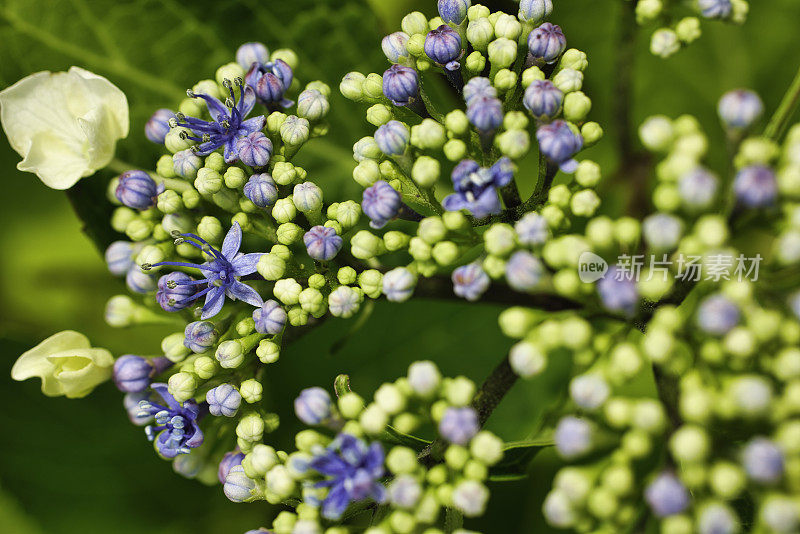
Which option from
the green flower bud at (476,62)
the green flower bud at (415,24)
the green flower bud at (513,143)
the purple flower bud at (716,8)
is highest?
the purple flower bud at (716,8)

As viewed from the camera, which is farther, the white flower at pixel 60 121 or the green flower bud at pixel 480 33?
the white flower at pixel 60 121

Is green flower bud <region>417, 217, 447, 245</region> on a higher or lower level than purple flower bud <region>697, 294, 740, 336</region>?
lower

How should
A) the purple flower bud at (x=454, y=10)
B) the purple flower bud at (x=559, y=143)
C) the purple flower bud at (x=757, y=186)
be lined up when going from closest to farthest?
1. the purple flower bud at (x=757, y=186)
2. the purple flower bud at (x=559, y=143)
3. the purple flower bud at (x=454, y=10)

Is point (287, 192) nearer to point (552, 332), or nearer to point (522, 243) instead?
point (522, 243)

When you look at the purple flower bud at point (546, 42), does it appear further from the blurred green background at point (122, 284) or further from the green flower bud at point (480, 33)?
the blurred green background at point (122, 284)

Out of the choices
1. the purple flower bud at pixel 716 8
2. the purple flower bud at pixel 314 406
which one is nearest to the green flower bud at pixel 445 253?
the purple flower bud at pixel 314 406

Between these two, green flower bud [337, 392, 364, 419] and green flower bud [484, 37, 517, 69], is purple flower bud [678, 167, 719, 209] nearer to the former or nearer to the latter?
green flower bud [484, 37, 517, 69]

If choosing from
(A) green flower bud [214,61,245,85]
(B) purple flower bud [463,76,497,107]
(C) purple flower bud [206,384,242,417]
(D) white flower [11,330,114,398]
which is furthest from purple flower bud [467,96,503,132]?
(D) white flower [11,330,114,398]
